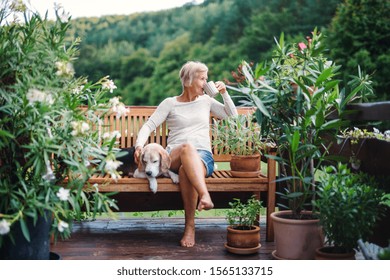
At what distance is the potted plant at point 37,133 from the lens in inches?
94.3

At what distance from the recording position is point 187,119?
3.67m

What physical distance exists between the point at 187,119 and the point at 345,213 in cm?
152

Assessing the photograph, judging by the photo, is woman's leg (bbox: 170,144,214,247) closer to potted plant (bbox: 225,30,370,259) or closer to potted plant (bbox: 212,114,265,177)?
potted plant (bbox: 212,114,265,177)

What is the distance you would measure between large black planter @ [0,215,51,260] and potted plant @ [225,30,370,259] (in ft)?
4.00

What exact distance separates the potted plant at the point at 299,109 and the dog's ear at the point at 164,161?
0.70 m

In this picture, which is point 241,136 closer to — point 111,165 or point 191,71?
point 191,71

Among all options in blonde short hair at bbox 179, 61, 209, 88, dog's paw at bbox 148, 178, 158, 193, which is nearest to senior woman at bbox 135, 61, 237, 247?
blonde short hair at bbox 179, 61, 209, 88

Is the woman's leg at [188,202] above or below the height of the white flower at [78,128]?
below

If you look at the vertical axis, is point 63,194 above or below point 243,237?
above

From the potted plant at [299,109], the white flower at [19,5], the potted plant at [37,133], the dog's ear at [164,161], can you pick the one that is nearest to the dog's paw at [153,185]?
the dog's ear at [164,161]

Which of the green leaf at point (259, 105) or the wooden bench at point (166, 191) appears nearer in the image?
the green leaf at point (259, 105)

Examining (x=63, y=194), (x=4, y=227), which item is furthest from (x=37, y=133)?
(x=4, y=227)

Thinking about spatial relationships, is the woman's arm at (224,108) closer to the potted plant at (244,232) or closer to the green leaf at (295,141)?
the potted plant at (244,232)
